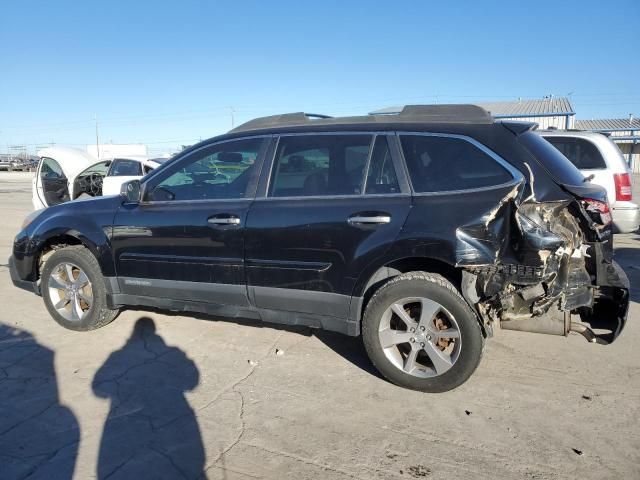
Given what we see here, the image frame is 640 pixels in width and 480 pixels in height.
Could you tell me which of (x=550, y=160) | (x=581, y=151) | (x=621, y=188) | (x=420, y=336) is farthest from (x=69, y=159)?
(x=621, y=188)

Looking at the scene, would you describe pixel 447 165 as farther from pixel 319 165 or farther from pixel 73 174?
pixel 73 174

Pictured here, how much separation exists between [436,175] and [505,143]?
A: 50 centimetres

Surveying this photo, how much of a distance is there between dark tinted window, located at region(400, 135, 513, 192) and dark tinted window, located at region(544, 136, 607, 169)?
14.9 feet

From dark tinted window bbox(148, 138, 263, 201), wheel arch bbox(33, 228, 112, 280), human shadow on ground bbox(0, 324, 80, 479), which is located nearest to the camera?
human shadow on ground bbox(0, 324, 80, 479)

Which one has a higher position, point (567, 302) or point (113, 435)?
point (567, 302)

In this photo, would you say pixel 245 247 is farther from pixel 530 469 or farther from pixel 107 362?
pixel 530 469

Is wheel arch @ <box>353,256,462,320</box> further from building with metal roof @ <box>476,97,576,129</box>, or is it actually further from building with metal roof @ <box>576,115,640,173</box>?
building with metal roof @ <box>576,115,640,173</box>

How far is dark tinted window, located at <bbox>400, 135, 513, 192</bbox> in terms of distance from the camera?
329cm

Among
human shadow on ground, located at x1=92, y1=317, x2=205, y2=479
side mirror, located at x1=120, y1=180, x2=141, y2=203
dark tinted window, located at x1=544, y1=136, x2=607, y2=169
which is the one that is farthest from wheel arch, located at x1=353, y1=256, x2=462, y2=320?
dark tinted window, located at x1=544, y1=136, x2=607, y2=169

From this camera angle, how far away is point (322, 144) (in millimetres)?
3748

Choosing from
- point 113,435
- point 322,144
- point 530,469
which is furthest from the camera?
point 322,144

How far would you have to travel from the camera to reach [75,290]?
15.0 ft

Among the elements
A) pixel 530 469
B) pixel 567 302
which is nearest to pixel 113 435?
pixel 530 469

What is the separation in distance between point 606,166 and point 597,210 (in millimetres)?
4321
